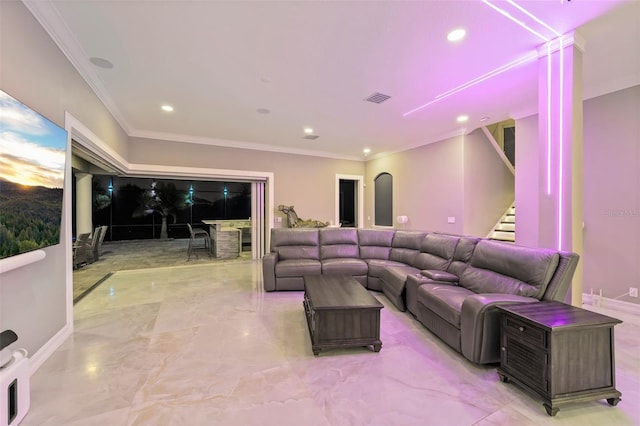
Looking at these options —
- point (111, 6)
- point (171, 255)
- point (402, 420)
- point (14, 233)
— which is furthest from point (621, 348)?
point (171, 255)

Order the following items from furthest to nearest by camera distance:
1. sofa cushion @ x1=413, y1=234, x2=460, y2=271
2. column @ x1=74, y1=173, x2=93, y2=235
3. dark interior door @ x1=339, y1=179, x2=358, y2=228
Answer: dark interior door @ x1=339, y1=179, x2=358, y2=228 → column @ x1=74, y1=173, x2=93, y2=235 → sofa cushion @ x1=413, y1=234, x2=460, y2=271

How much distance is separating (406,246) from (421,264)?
59 cm

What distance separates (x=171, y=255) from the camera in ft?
24.5

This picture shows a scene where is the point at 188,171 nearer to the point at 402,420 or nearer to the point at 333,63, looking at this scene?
the point at 333,63

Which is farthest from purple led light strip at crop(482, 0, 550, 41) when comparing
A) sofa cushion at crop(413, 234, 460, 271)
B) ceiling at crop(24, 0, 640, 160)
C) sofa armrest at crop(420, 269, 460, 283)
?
sofa armrest at crop(420, 269, 460, 283)

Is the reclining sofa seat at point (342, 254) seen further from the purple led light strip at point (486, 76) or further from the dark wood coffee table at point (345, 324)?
the purple led light strip at point (486, 76)

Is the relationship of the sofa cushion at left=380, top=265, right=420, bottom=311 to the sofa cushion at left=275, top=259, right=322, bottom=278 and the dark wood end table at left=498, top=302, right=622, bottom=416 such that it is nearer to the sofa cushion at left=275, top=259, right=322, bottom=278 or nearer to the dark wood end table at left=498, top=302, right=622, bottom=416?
the sofa cushion at left=275, top=259, right=322, bottom=278

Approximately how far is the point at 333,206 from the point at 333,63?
487 cm

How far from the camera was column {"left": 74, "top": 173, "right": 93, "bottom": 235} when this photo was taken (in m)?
6.70

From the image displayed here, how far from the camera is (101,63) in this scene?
9.61 feet

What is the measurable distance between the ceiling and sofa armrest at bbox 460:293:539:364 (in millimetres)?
2436

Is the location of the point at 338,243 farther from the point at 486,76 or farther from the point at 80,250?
the point at 80,250

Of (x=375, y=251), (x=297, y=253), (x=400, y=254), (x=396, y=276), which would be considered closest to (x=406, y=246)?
(x=400, y=254)

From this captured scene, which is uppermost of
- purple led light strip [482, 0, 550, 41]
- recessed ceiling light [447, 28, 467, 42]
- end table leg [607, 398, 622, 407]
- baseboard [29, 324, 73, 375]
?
purple led light strip [482, 0, 550, 41]
